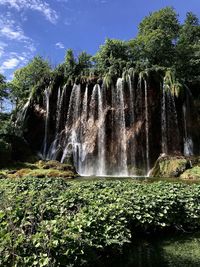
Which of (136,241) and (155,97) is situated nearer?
(136,241)

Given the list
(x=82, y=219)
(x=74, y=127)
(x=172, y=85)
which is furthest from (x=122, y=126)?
(x=82, y=219)

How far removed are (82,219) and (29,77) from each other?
3981 centimetres

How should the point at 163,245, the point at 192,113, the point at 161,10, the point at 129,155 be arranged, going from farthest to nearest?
the point at 161,10, the point at 192,113, the point at 129,155, the point at 163,245

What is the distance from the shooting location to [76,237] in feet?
17.1

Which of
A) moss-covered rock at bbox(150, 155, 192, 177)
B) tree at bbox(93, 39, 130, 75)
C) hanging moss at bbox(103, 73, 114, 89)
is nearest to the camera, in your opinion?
moss-covered rock at bbox(150, 155, 192, 177)

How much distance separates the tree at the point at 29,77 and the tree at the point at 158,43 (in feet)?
35.6

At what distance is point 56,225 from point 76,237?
1.45ft

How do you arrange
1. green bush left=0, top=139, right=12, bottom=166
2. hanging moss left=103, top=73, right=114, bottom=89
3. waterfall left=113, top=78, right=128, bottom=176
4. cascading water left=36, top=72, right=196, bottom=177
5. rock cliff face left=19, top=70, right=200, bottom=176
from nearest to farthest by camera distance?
green bush left=0, top=139, right=12, bottom=166 → waterfall left=113, top=78, right=128, bottom=176 → cascading water left=36, top=72, right=196, bottom=177 → rock cliff face left=19, top=70, right=200, bottom=176 → hanging moss left=103, top=73, right=114, bottom=89

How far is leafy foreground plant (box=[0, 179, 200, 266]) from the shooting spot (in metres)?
4.83

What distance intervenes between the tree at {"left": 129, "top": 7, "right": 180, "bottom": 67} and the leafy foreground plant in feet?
101

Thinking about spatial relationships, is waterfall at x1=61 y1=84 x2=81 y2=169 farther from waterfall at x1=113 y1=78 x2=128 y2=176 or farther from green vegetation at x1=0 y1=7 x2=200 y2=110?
waterfall at x1=113 y1=78 x2=128 y2=176

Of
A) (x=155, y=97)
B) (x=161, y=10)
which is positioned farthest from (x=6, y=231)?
(x=161, y=10)

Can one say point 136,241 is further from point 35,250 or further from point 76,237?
point 35,250

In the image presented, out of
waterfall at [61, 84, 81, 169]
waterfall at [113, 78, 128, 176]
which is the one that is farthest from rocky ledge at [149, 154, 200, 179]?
waterfall at [61, 84, 81, 169]
